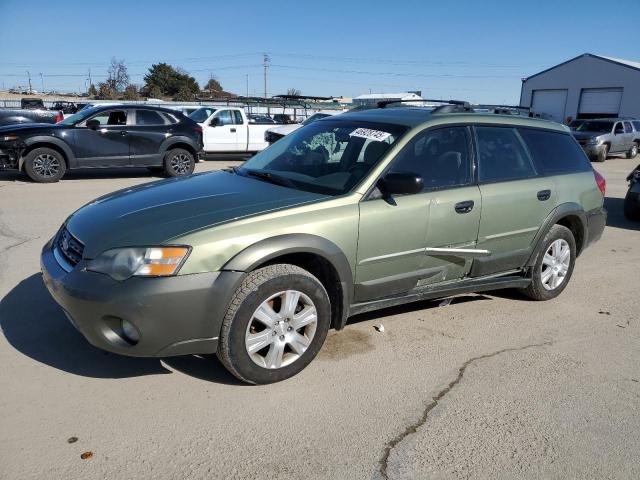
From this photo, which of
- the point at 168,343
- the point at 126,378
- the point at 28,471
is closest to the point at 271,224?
the point at 168,343

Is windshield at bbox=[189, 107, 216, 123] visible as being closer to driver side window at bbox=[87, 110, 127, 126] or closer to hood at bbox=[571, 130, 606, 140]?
driver side window at bbox=[87, 110, 127, 126]

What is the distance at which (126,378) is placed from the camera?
3.33 m

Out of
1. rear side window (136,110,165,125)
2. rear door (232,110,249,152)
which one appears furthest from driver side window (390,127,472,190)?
rear door (232,110,249,152)

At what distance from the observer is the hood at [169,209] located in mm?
3084

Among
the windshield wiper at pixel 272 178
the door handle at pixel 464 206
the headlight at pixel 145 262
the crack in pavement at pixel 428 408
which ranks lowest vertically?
the crack in pavement at pixel 428 408

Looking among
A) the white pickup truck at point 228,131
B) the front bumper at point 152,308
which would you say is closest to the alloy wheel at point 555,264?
the front bumper at point 152,308

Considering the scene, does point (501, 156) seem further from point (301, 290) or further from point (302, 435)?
point (302, 435)

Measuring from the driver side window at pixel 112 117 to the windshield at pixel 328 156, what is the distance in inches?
320

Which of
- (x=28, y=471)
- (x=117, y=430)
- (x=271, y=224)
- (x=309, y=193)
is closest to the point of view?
(x=28, y=471)

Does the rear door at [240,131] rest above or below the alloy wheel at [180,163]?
above

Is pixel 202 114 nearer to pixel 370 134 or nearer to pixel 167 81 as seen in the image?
pixel 370 134

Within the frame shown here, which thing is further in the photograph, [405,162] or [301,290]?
[405,162]

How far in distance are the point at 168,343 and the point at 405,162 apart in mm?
2053

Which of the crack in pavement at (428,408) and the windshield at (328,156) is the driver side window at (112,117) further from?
the crack in pavement at (428,408)
